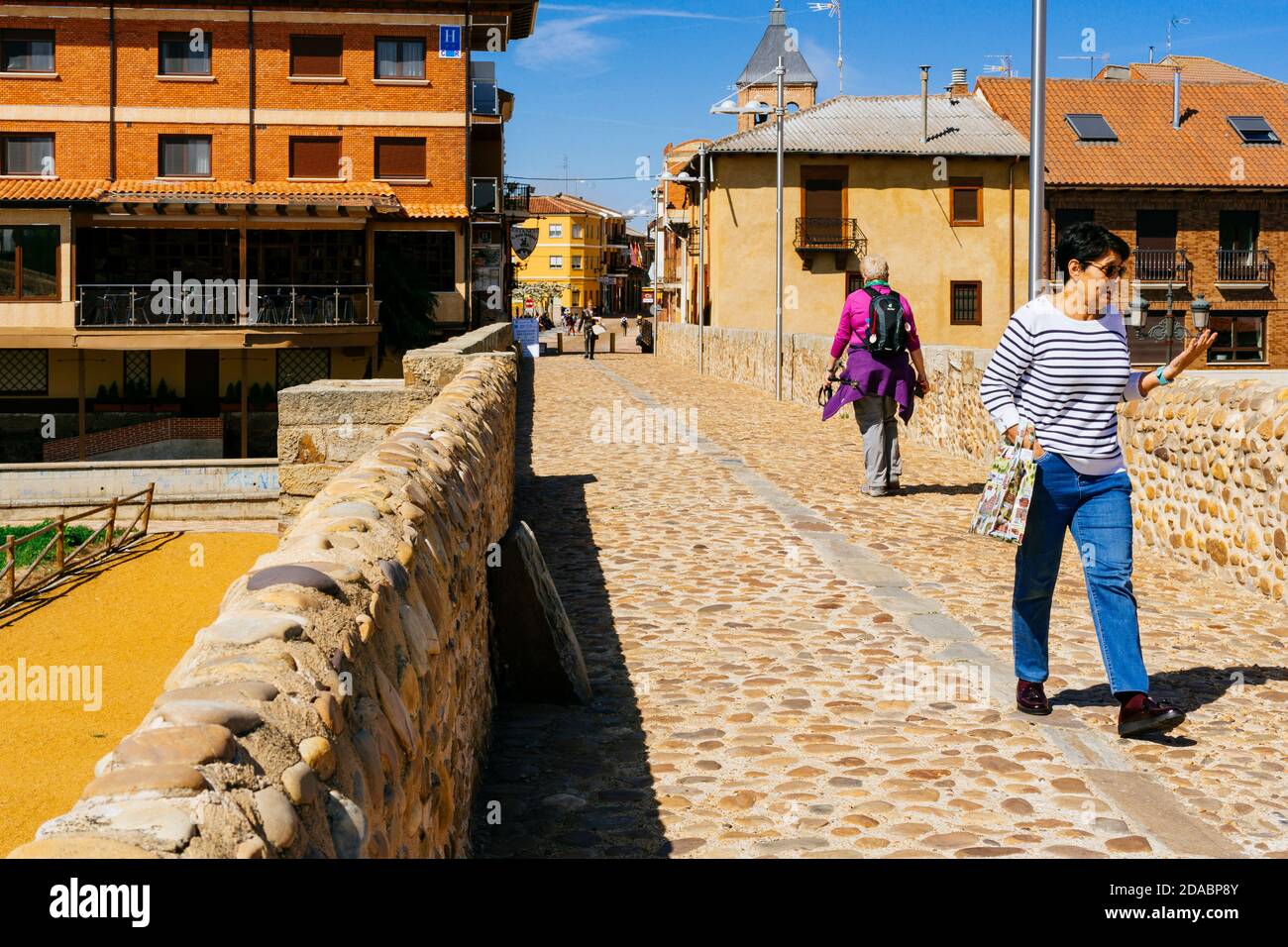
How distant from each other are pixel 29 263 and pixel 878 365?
29.8 meters

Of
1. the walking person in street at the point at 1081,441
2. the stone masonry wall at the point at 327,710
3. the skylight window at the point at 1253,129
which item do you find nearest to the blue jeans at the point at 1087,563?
the walking person in street at the point at 1081,441

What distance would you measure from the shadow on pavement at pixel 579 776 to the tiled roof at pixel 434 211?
105 feet

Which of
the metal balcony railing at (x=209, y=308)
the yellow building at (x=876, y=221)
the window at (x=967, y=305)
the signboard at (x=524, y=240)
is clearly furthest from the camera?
the window at (x=967, y=305)

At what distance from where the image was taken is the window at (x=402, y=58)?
3838 cm

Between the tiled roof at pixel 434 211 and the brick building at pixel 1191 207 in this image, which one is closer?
the tiled roof at pixel 434 211

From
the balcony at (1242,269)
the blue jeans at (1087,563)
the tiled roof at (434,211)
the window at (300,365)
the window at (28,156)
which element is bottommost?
the blue jeans at (1087,563)

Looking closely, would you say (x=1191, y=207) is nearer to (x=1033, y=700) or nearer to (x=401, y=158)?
(x=401, y=158)

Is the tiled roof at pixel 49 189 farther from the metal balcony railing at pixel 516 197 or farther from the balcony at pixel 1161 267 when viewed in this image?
the balcony at pixel 1161 267

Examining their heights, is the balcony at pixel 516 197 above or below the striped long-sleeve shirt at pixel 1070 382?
above

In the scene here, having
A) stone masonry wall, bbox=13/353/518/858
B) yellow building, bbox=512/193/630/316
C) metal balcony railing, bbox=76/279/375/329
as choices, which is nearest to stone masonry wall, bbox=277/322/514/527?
stone masonry wall, bbox=13/353/518/858

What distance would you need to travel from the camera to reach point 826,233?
46500mm

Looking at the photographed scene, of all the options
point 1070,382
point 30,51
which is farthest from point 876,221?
point 1070,382

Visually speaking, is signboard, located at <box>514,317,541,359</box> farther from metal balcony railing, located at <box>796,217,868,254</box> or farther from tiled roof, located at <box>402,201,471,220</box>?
metal balcony railing, located at <box>796,217,868,254</box>
